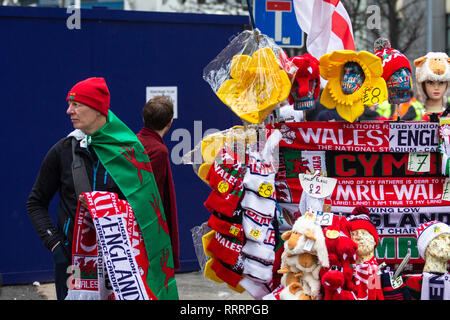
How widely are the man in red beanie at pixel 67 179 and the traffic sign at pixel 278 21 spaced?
3186 mm

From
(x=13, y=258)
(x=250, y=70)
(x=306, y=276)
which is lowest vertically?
(x=13, y=258)

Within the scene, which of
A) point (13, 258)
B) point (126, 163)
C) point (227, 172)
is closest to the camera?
point (126, 163)

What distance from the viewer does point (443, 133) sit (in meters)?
5.41

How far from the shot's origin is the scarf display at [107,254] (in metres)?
4.21

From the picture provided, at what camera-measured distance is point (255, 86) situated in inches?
203

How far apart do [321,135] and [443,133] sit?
923 millimetres

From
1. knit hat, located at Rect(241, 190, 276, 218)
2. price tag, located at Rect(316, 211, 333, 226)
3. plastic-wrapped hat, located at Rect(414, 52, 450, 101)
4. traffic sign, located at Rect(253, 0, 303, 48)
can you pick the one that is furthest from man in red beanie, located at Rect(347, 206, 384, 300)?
traffic sign, located at Rect(253, 0, 303, 48)

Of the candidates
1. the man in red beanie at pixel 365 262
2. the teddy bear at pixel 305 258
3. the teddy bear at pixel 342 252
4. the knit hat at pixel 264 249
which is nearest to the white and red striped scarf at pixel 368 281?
the man in red beanie at pixel 365 262

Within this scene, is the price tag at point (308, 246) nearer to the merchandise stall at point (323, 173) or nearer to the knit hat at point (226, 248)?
the merchandise stall at point (323, 173)

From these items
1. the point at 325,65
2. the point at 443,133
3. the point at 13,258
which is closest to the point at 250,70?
the point at 325,65

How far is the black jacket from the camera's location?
4406 millimetres

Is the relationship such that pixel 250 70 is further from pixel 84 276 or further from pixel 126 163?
pixel 84 276
